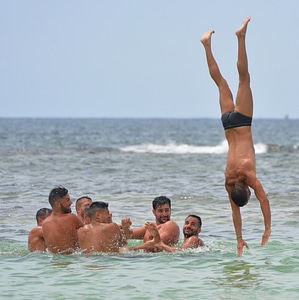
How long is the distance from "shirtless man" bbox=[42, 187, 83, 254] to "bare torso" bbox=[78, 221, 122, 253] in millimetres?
123

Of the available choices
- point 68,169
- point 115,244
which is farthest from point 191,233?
point 68,169

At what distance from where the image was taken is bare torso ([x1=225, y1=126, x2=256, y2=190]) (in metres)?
9.95

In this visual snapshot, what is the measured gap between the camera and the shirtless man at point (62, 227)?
11.0m

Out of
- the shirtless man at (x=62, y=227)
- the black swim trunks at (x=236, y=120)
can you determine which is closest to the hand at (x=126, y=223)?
the shirtless man at (x=62, y=227)

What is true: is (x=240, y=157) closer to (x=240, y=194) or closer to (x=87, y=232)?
(x=240, y=194)

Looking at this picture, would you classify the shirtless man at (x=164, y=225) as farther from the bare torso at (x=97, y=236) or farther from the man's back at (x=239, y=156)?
the man's back at (x=239, y=156)

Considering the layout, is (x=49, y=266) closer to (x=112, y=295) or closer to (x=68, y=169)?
(x=112, y=295)

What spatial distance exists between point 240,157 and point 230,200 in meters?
0.56

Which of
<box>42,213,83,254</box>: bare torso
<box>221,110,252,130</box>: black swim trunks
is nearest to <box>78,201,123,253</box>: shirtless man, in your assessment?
<box>42,213,83,254</box>: bare torso

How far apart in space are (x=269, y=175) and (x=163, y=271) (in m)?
17.0

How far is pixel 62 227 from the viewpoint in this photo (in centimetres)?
1102

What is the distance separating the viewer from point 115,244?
11.2 meters

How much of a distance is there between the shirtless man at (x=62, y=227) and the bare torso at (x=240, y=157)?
7.55 ft

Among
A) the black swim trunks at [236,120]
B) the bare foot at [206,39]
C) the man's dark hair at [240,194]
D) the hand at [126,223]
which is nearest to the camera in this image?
the man's dark hair at [240,194]
